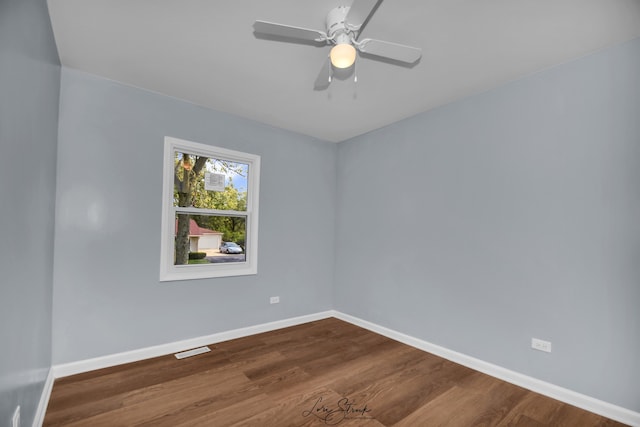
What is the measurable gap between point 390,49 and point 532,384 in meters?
2.78

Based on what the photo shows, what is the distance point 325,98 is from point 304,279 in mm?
2341

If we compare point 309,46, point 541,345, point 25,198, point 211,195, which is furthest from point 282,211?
point 541,345

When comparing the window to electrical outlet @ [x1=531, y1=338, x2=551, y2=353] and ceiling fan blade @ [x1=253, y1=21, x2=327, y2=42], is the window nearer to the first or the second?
ceiling fan blade @ [x1=253, y1=21, x2=327, y2=42]

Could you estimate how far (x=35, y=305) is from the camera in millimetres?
1800

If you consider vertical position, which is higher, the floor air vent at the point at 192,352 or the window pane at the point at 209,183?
the window pane at the point at 209,183

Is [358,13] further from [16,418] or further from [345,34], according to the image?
[16,418]

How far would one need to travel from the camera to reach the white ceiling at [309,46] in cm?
181

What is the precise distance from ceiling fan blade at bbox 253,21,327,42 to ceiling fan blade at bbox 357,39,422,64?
0.26 metres

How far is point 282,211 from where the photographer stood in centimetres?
385

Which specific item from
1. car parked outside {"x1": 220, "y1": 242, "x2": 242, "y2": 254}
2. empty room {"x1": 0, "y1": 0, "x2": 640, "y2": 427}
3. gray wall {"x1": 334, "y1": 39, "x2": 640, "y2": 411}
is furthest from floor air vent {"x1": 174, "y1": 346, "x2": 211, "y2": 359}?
gray wall {"x1": 334, "y1": 39, "x2": 640, "y2": 411}

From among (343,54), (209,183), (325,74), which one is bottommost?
(209,183)

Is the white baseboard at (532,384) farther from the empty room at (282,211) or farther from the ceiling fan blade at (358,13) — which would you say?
the ceiling fan blade at (358,13)

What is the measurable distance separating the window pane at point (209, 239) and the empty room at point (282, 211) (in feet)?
0.08

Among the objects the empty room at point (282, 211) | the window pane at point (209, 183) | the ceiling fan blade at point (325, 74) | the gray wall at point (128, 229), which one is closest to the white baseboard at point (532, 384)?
the empty room at point (282, 211)
